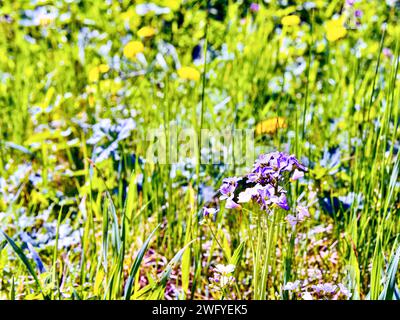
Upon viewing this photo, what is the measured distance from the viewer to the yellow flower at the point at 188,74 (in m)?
1.93

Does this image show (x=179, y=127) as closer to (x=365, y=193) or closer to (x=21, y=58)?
(x=365, y=193)

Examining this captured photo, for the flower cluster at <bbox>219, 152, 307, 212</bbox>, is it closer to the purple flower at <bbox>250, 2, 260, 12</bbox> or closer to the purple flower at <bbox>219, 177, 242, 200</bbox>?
the purple flower at <bbox>219, 177, 242, 200</bbox>

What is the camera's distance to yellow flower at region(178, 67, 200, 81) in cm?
193

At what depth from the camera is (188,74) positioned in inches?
76.3

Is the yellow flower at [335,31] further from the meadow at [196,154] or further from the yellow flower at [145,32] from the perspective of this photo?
the yellow flower at [145,32]

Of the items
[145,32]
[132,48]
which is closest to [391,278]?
[132,48]

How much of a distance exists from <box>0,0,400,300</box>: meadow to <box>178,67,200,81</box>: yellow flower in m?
0.01

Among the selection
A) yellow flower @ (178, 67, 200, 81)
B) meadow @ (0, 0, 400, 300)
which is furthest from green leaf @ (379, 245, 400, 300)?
yellow flower @ (178, 67, 200, 81)

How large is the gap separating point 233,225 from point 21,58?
1398 millimetres

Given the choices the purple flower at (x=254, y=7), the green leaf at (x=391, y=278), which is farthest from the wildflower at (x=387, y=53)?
the green leaf at (x=391, y=278)

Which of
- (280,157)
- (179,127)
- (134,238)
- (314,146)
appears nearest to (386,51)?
(314,146)

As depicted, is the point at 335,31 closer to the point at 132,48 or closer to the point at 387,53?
the point at 387,53

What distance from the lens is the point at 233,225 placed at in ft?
4.24

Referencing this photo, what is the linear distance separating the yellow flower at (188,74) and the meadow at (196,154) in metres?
0.01
